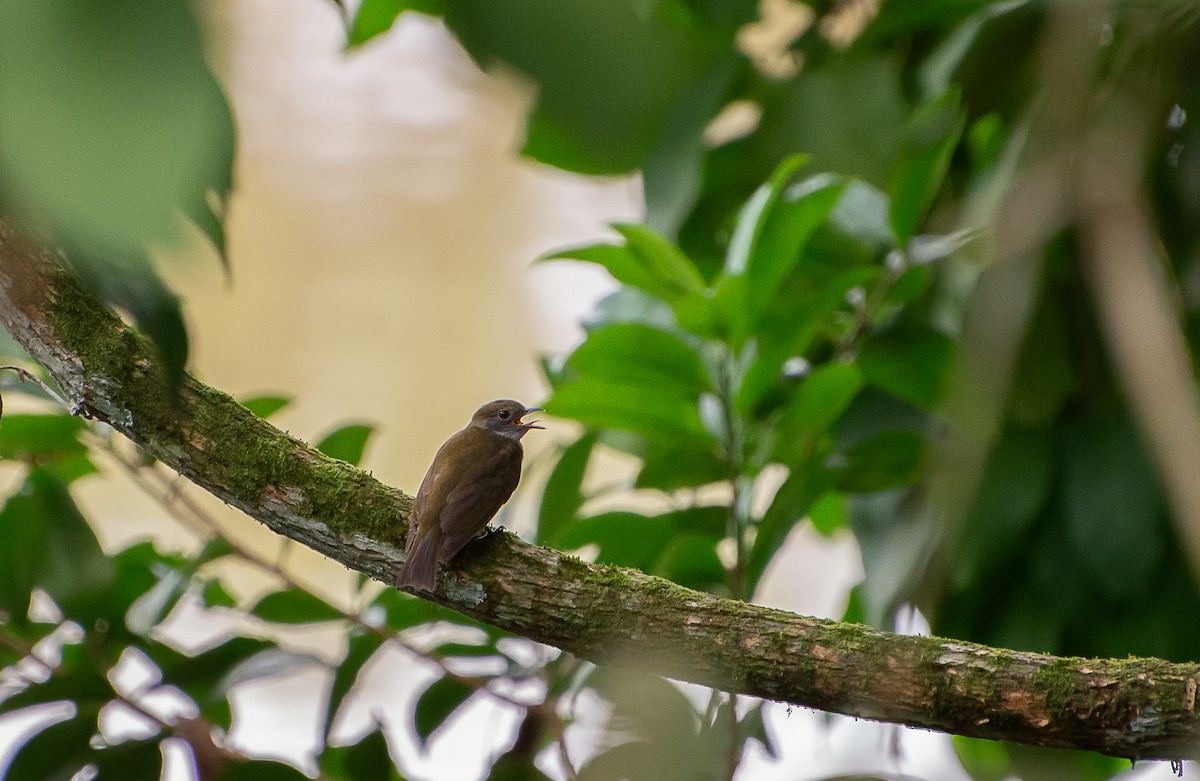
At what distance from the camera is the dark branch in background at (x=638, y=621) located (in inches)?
50.6

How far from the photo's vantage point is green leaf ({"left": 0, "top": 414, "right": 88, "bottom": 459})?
2285 mm

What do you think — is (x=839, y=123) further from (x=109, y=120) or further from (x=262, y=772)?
(x=262, y=772)

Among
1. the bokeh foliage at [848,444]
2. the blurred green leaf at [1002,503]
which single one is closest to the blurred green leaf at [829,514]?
the bokeh foliage at [848,444]

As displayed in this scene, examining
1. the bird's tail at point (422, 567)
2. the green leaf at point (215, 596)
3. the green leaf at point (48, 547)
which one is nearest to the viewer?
the bird's tail at point (422, 567)

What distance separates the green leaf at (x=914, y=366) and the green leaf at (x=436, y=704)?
114 centimetres

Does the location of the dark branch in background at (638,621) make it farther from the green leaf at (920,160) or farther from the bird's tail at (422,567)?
the green leaf at (920,160)

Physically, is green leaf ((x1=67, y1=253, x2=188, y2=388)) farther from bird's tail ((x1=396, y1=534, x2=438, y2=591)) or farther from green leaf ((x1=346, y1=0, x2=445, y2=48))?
bird's tail ((x1=396, y1=534, x2=438, y2=591))

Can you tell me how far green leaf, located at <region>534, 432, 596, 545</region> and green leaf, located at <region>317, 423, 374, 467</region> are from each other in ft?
1.35

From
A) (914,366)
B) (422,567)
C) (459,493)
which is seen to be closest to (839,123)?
(422,567)

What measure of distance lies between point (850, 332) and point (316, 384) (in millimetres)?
2238

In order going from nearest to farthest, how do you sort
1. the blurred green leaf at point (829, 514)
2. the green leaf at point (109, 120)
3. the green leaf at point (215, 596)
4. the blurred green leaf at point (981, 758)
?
the green leaf at point (109, 120) < the blurred green leaf at point (981, 758) < the green leaf at point (215, 596) < the blurred green leaf at point (829, 514)

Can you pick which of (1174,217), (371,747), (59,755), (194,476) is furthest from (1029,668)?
(59,755)

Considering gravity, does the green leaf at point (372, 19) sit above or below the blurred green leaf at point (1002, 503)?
below

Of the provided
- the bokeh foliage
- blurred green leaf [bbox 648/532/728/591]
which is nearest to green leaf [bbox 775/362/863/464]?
the bokeh foliage
